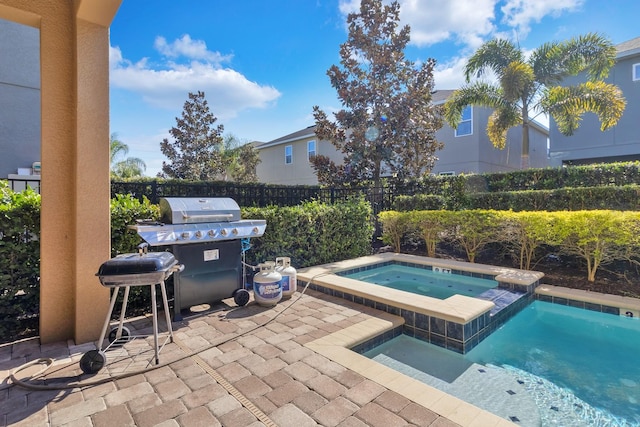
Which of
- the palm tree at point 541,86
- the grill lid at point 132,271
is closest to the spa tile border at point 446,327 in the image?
the grill lid at point 132,271

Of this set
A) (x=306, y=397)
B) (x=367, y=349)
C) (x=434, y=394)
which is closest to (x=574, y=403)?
(x=434, y=394)

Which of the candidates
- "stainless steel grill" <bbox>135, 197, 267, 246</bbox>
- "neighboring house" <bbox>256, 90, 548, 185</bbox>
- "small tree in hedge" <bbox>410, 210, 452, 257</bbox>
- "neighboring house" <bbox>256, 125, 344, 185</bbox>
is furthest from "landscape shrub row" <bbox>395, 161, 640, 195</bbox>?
"neighboring house" <bbox>256, 125, 344, 185</bbox>

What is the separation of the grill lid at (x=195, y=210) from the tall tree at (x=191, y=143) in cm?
1435

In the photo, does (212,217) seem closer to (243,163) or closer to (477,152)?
(477,152)

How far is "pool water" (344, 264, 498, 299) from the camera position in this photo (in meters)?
5.86

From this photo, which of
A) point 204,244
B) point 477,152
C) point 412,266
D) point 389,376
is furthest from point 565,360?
point 477,152

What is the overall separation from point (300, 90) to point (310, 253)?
866 cm

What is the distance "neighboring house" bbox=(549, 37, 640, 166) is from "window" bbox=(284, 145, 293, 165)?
46.5ft

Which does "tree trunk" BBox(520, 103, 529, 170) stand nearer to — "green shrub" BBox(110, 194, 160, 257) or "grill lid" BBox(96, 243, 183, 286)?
"green shrub" BBox(110, 194, 160, 257)

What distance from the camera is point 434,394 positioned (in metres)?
2.29

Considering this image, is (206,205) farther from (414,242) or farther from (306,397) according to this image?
(414,242)

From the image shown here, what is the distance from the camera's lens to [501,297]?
4902mm

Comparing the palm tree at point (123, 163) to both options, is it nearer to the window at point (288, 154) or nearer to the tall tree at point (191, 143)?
the tall tree at point (191, 143)

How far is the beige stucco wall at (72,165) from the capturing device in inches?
123
